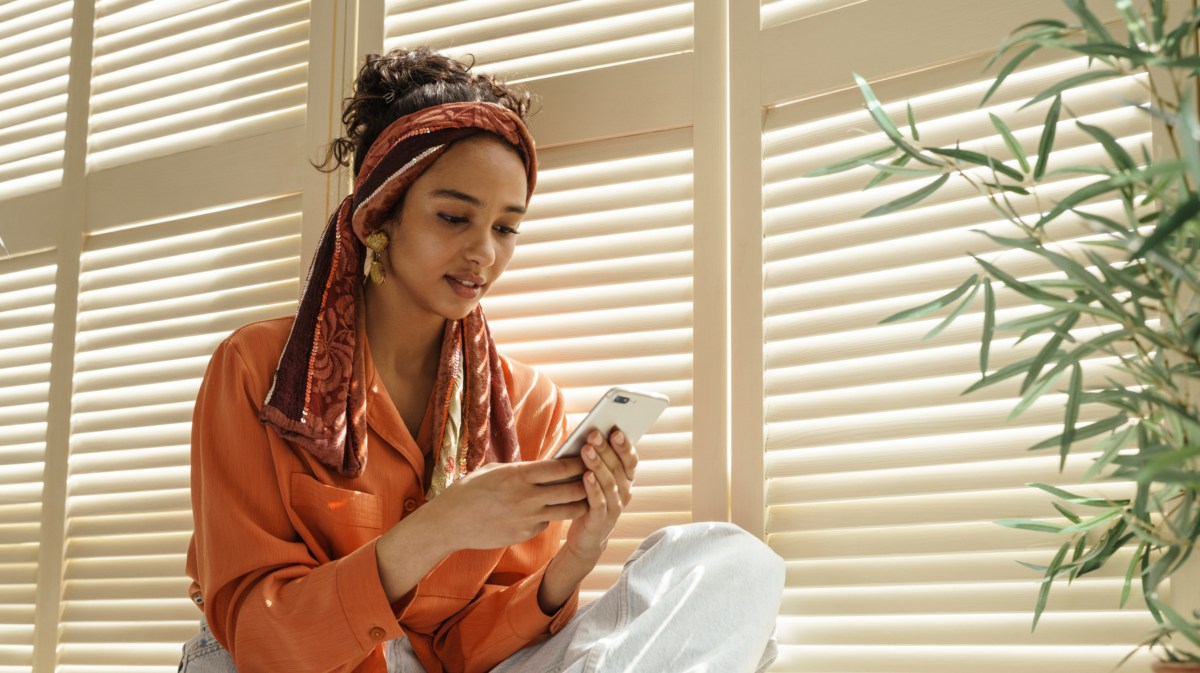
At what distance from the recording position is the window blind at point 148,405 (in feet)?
8.39

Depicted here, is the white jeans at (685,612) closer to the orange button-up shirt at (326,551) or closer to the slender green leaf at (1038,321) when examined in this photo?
the orange button-up shirt at (326,551)

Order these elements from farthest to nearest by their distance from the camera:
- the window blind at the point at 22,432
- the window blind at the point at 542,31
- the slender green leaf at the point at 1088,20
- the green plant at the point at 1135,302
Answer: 1. the window blind at the point at 22,432
2. the window blind at the point at 542,31
3. the slender green leaf at the point at 1088,20
4. the green plant at the point at 1135,302

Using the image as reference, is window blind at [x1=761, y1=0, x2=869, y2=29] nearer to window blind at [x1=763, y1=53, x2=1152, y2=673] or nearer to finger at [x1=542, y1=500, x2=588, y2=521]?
window blind at [x1=763, y1=53, x2=1152, y2=673]

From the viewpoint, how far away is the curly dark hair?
→ 218 centimetres

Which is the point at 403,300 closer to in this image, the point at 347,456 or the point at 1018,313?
the point at 347,456

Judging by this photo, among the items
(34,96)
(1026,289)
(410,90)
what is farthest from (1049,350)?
(34,96)

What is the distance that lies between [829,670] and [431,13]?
59.2 inches

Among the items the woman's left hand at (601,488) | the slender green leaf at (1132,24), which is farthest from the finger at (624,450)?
the slender green leaf at (1132,24)

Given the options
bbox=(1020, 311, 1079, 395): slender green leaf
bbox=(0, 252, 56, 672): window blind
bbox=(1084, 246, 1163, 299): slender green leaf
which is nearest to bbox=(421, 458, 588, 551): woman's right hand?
bbox=(1020, 311, 1079, 395): slender green leaf

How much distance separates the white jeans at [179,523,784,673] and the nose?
1.82 ft

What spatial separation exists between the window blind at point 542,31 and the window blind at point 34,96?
3.23ft

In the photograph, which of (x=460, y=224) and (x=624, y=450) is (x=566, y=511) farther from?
(x=460, y=224)

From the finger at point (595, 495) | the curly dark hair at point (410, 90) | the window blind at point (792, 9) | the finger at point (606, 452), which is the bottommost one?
the finger at point (595, 495)

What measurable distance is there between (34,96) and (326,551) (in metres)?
1.62
